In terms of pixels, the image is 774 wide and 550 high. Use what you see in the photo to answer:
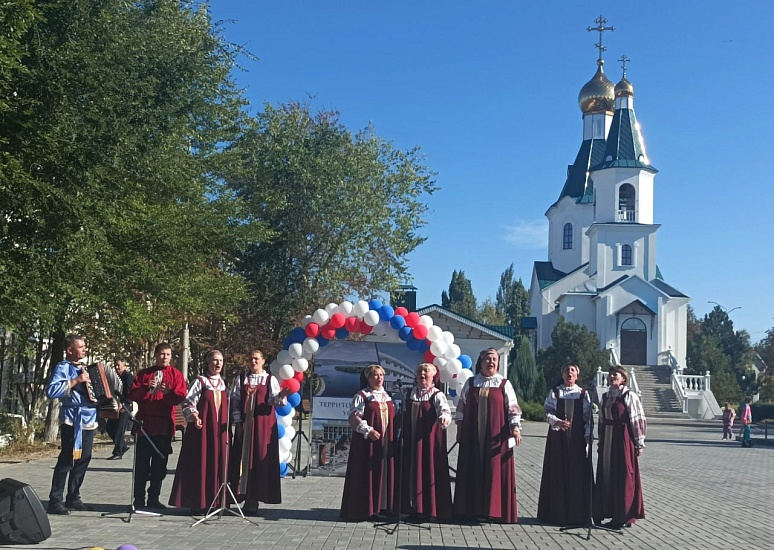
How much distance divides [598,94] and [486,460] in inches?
2842

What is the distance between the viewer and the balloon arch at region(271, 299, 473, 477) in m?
15.2

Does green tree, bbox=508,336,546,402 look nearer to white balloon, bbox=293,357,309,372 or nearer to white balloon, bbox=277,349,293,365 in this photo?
white balloon, bbox=293,357,309,372

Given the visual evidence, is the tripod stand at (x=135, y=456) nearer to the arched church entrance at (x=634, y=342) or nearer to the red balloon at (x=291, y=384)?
the red balloon at (x=291, y=384)

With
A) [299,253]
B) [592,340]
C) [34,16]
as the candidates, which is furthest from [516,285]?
[34,16]

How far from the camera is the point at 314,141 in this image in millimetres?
31359

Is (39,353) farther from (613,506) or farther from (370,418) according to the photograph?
(613,506)

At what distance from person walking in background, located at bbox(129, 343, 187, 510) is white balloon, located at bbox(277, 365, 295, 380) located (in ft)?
14.4

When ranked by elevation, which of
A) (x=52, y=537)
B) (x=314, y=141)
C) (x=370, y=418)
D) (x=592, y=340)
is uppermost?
(x=314, y=141)

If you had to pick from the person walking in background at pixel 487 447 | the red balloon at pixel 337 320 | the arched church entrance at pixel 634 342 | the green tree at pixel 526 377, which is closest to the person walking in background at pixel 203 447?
the person walking in background at pixel 487 447

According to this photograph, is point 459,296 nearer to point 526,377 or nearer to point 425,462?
point 526,377

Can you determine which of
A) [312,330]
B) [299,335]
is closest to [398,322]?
[312,330]

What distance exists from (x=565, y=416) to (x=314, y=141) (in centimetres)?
2208

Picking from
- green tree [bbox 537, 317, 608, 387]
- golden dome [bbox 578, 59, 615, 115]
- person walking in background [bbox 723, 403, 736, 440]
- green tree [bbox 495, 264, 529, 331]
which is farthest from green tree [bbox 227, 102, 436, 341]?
green tree [bbox 495, 264, 529, 331]

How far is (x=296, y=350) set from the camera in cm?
1540
